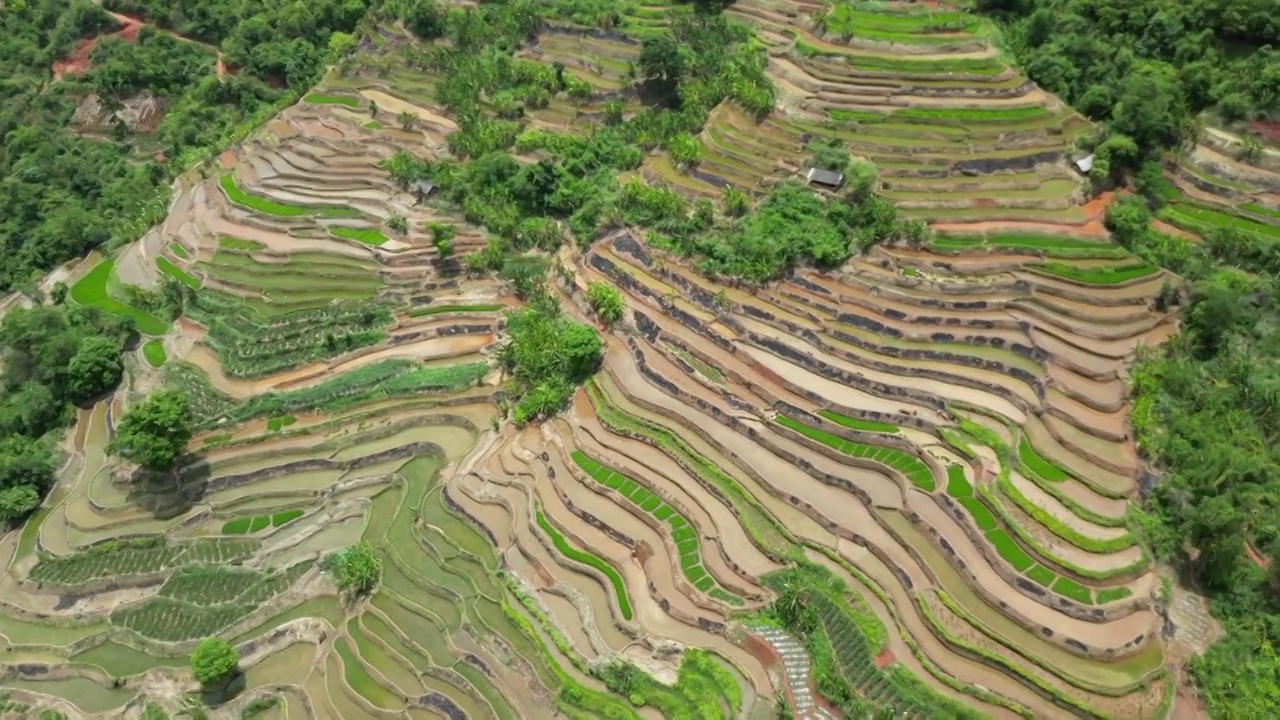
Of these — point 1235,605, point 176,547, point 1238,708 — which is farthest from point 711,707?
point 176,547

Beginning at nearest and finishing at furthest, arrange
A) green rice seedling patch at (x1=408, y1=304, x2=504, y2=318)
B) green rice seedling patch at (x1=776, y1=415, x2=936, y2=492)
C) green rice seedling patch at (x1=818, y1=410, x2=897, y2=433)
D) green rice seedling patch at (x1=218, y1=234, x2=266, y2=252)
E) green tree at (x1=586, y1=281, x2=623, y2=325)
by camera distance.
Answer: green rice seedling patch at (x1=776, y1=415, x2=936, y2=492), green rice seedling patch at (x1=818, y1=410, x2=897, y2=433), green tree at (x1=586, y1=281, x2=623, y2=325), green rice seedling patch at (x1=408, y1=304, x2=504, y2=318), green rice seedling patch at (x1=218, y1=234, x2=266, y2=252)

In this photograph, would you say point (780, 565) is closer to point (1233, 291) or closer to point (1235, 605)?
point (1235, 605)

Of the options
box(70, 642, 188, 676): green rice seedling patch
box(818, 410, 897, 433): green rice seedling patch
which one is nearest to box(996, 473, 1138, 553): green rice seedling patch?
box(818, 410, 897, 433): green rice seedling patch

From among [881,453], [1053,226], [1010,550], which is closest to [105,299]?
[881,453]

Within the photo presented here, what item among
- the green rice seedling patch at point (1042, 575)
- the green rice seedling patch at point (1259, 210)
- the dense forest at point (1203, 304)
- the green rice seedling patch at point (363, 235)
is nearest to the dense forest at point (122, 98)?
the green rice seedling patch at point (363, 235)

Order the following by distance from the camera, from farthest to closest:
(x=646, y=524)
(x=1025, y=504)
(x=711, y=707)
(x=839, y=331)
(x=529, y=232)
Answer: (x=529, y=232) → (x=839, y=331) → (x=646, y=524) → (x=1025, y=504) → (x=711, y=707)

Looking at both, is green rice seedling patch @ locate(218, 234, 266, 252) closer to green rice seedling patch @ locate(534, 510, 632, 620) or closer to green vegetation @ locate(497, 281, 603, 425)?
green vegetation @ locate(497, 281, 603, 425)

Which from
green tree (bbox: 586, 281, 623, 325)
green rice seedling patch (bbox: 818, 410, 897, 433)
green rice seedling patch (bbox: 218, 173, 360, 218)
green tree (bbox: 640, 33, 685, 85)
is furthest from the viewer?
green tree (bbox: 640, 33, 685, 85)
